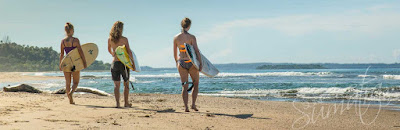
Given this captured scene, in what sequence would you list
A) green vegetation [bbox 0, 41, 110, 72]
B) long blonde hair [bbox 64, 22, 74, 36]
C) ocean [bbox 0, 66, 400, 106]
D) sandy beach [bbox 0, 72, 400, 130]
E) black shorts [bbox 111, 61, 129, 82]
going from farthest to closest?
1. green vegetation [bbox 0, 41, 110, 72]
2. ocean [bbox 0, 66, 400, 106]
3. long blonde hair [bbox 64, 22, 74, 36]
4. black shorts [bbox 111, 61, 129, 82]
5. sandy beach [bbox 0, 72, 400, 130]

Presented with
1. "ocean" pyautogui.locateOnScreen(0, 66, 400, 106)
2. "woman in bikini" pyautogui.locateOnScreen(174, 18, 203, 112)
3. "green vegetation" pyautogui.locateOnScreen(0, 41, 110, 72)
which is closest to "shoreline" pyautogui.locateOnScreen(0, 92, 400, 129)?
"woman in bikini" pyautogui.locateOnScreen(174, 18, 203, 112)

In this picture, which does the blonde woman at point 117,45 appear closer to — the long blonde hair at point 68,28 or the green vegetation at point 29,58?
the long blonde hair at point 68,28

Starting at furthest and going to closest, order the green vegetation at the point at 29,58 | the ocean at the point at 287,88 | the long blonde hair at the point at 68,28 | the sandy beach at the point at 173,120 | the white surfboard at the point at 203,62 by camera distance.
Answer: the green vegetation at the point at 29,58, the ocean at the point at 287,88, the long blonde hair at the point at 68,28, the white surfboard at the point at 203,62, the sandy beach at the point at 173,120

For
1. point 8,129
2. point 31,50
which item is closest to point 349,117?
point 8,129

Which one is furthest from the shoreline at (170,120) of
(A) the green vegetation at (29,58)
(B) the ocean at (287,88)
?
(A) the green vegetation at (29,58)

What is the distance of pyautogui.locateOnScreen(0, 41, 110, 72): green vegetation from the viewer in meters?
84.3

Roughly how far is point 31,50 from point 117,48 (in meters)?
105

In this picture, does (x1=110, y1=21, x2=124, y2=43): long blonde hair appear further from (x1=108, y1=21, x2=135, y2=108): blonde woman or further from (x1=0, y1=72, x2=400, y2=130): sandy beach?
(x1=0, y1=72, x2=400, y2=130): sandy beach

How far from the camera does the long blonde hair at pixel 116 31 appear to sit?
21.2 feet

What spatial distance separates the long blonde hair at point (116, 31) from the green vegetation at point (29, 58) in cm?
8159

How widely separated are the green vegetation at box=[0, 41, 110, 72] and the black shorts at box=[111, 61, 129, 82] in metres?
81.5

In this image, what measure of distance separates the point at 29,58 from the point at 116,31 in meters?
101

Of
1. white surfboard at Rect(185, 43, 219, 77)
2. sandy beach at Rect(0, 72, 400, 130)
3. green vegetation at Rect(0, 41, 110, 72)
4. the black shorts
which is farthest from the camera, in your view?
green vegetation at Rect(0, 41, 110, 72)

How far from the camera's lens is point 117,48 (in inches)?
254
